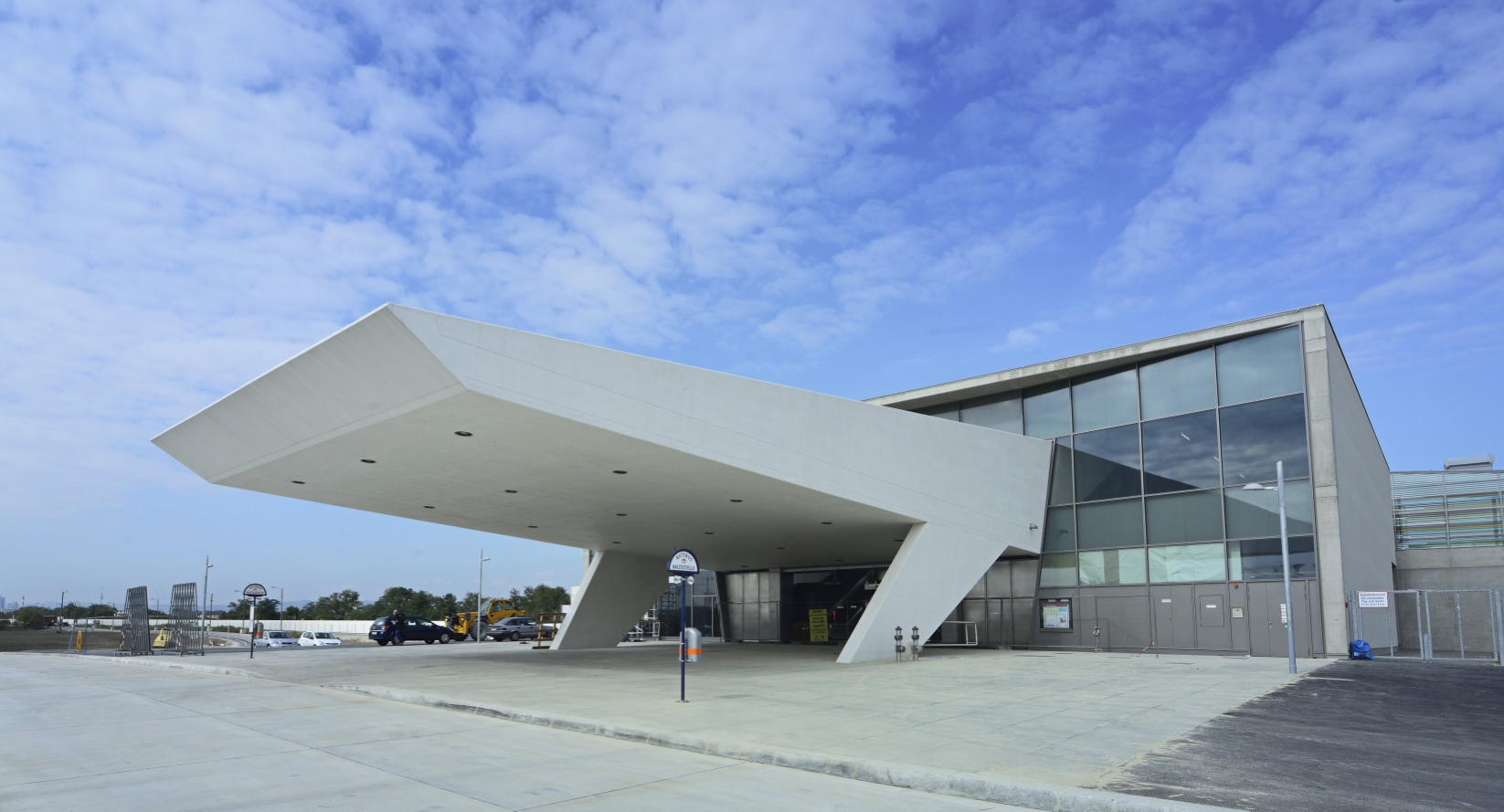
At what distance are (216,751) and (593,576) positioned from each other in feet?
86.0

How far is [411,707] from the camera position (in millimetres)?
14492

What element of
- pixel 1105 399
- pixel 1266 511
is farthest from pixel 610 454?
pixel 1266 511

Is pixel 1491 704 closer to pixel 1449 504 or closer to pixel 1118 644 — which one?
pixel 1118 644

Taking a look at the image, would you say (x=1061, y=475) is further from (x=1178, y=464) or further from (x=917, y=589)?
(x=917, y=589)

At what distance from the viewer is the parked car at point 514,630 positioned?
47750 millimetres

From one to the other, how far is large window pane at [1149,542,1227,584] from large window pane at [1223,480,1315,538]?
0.83 meters

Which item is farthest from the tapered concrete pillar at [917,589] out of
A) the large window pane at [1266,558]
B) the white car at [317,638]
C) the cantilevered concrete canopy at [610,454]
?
the white car at [317,638]

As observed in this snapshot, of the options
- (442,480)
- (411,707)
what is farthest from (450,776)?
(442,480)

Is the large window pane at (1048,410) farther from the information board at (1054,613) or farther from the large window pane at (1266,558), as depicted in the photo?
the large window pane at (1266,558)

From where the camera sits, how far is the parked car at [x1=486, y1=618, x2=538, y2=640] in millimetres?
47750

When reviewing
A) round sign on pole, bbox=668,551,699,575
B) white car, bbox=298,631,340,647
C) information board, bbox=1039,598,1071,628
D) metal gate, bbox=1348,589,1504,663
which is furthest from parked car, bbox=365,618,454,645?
metal gate, bbox=1348,589,1504,663

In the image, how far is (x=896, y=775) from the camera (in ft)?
27.1

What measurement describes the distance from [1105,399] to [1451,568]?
18017 millimetres

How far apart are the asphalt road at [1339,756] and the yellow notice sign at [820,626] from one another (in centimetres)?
2626
